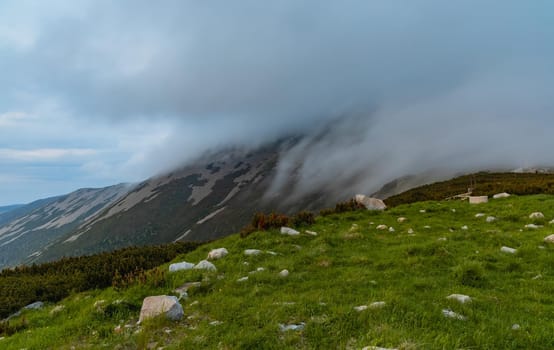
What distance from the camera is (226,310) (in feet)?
22.9

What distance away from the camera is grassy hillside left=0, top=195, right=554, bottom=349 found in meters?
5.41

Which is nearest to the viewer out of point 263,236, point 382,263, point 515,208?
point 382,263

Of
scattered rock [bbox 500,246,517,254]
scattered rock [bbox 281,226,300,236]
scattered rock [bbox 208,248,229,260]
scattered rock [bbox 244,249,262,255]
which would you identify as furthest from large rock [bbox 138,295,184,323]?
scattered rock [bbox 500,246,517,254]

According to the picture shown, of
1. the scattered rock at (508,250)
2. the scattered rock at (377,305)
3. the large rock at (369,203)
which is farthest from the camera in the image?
the large rock at (369,203)

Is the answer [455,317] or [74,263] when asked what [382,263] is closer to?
[455,317]

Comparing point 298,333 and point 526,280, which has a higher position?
point 298,333

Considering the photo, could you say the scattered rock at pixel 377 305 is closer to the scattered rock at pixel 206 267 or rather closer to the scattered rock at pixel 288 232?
the scattered rock at pixel 206 267

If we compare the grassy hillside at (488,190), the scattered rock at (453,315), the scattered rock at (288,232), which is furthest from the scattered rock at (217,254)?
the grassy hillside at (488,190)

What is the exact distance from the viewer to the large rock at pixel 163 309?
6531 millimetres

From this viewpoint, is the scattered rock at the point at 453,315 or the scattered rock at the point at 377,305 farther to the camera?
the scattered rock at the point at 377,305

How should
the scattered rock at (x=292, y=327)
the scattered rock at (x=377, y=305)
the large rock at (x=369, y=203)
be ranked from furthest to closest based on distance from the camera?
the large rock at (x=369, y=203), the scattered rock at (x=377, y=305), the scattered rock at (x=292, y=327)

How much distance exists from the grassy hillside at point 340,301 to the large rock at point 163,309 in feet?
0.61

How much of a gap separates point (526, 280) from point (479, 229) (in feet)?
23.0

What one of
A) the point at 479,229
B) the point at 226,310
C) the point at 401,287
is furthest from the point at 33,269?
the point at 479,229
